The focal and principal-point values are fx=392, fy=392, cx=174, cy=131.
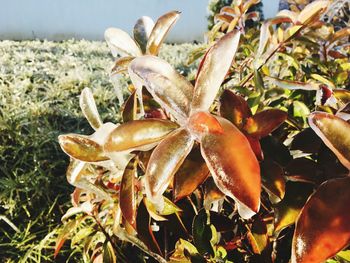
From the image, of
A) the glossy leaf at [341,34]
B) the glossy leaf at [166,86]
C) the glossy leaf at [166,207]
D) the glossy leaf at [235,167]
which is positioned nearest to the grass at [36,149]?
the glossy leaf at [166,207]

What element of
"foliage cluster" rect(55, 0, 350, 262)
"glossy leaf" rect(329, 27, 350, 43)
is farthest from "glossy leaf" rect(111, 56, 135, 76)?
"glossy leaf" rect(329, 27, 350, 43)

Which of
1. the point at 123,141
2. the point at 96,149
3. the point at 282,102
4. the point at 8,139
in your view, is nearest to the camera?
the point at 123,141

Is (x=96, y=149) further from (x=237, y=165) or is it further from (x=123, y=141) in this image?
(x=237, y=165)

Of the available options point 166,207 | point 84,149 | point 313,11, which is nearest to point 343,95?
point 313,11

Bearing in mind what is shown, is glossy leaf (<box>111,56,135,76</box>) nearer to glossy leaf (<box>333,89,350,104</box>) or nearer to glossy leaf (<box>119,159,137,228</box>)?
glossy leaf (<box>119,159,137,228</box>)

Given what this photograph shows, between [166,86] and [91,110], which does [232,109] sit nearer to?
[166,86]

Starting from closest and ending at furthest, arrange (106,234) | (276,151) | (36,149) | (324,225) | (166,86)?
(324,225) < (166,86) < (276,151) < (106,234) < (36,149)

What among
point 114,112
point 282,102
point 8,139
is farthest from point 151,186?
point 114,112
